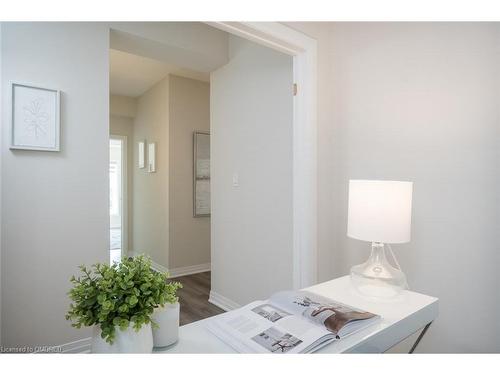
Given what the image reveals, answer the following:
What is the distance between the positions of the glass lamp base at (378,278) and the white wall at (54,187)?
5.69 ft

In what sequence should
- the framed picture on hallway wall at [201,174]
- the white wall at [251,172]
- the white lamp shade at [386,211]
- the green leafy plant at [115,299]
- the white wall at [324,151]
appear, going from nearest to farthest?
the green leafy plant at [115,299], the white lamp shade at [386,211], the white wall at [324,151], the white wall at [251,172], the framed picture on hallway wall at [201,174]

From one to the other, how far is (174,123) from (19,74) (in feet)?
6.69

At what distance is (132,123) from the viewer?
4828mm

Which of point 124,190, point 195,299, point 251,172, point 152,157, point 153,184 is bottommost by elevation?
point 195,299

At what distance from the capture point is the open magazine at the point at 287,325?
81 centimetres

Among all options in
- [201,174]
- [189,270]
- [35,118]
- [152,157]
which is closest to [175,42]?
[35,118]

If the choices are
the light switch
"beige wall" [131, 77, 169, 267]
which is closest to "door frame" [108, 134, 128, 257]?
"beige wall" [131, 77, 169, 267]

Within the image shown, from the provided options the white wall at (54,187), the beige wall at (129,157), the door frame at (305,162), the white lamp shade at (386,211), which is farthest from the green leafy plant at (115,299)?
the beige wall at (129,157)

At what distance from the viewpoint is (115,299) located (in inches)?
27.7

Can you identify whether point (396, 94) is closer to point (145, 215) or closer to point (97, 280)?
point (97, 280)

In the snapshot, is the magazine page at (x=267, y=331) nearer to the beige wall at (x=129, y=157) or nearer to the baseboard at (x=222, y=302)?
the baseboard at (x=222, y=302)

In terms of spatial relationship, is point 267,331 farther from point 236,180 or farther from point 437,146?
point 236,180

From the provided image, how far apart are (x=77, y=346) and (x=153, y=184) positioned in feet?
8.02
